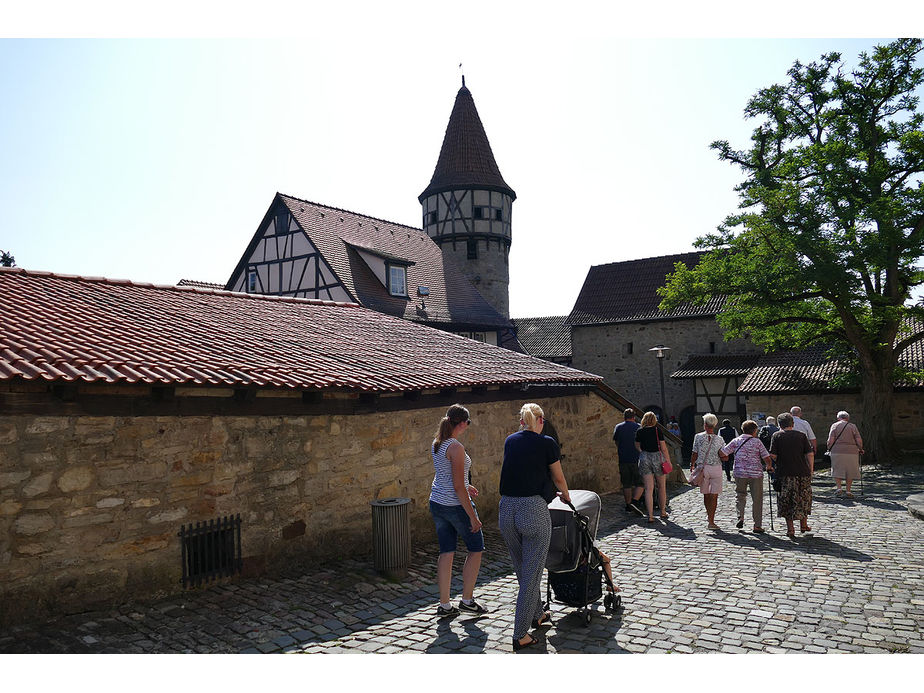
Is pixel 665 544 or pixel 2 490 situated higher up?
pixel 2 490

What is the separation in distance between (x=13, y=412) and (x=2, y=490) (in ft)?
1.96

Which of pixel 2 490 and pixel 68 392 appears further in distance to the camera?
pixel 68 392

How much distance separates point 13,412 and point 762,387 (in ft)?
72.3

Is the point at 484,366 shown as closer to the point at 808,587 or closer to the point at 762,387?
the point at 808,587

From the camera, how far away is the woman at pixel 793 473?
870 cm

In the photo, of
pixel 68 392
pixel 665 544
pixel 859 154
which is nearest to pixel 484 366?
pixel 665 544

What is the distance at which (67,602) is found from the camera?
17.9 ft

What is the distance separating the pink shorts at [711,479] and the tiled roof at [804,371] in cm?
1336

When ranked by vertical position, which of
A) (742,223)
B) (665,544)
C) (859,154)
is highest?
(859,154)

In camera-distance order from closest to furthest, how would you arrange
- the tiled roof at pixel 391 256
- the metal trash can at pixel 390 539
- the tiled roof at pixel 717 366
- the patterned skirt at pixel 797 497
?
the metal trash can at pixel 390 539 → the patterned skirt at pixel 797 497 → the tiled roof at pixel 391 256 → the tiled roof at pixel 717 366

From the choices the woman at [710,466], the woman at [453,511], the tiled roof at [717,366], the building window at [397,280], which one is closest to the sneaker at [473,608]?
the woman at [453,511]

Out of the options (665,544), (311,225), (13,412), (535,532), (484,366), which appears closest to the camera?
(535,532)

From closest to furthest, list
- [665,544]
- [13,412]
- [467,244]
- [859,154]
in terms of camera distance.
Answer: [13,412] → [665,544] → [859,154] → [467,244]

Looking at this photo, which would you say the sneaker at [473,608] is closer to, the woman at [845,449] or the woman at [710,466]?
the woman at [710,466]
